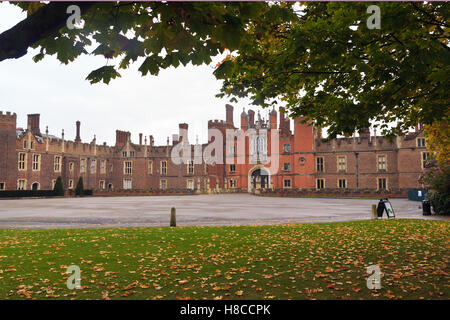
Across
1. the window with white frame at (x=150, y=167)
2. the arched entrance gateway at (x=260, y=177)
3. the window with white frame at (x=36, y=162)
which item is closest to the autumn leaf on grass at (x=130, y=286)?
the window with white frame at (x=36, y=162)

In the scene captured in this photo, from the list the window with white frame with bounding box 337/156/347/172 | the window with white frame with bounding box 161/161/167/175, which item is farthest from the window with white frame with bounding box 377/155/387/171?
the window with white frame with bounding box 161/161/167/175

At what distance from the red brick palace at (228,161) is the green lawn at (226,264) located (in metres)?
35.0

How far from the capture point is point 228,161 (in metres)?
56.9

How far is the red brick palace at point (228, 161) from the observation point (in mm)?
43406

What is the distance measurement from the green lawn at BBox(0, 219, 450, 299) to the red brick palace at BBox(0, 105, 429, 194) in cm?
3497

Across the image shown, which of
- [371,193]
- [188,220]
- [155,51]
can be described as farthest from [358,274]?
[371,193]

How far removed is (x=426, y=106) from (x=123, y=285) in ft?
21.3

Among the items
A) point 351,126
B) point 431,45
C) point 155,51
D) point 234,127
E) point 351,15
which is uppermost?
point 234,127

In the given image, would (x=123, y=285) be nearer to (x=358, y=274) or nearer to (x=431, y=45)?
(x=358, y=274)

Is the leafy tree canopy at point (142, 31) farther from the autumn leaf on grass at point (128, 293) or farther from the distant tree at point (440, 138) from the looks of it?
the distant tree at point (440, 138)

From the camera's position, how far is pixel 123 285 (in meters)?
4.96

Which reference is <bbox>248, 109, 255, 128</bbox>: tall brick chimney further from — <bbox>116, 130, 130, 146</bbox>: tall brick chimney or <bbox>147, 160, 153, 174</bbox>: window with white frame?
<bbox>116, 130, 130, 146</bbox>: tall brick chimney

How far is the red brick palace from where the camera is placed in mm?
43406

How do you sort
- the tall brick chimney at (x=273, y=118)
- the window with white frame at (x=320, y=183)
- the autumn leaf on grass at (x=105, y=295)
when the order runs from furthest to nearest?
the tall brick chimney at (x=273, y=118), the window with white frame at (x=320, y=183), the autumn leaf on grass at (x=105, y=295)
